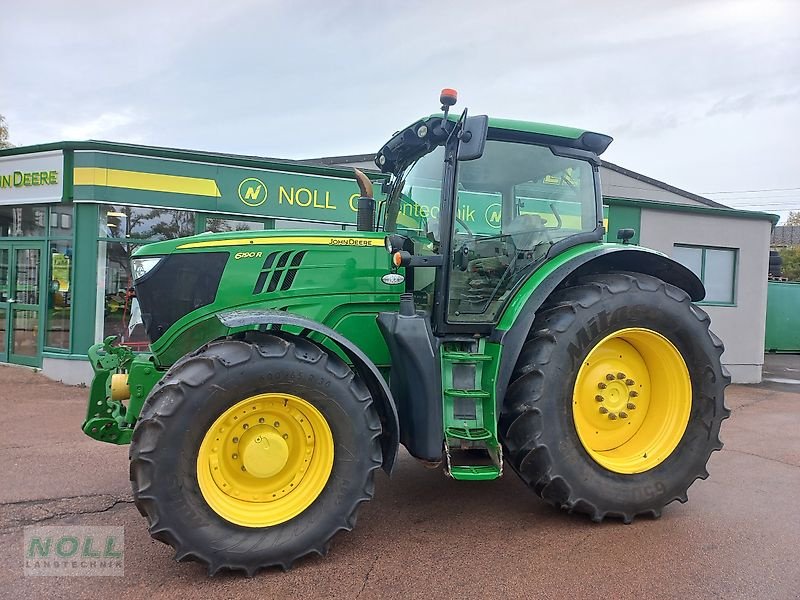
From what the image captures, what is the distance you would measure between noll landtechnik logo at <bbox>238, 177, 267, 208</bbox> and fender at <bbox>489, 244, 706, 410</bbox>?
22.7ft

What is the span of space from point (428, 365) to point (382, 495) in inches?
51.6

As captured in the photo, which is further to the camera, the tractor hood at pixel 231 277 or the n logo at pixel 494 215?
the n logo at pixel 494 215

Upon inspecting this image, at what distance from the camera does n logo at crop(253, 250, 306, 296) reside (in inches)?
151

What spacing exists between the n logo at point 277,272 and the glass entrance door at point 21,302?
785 centimetres

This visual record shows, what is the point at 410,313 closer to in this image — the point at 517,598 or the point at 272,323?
the point at 272,323

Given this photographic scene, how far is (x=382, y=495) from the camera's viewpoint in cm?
443

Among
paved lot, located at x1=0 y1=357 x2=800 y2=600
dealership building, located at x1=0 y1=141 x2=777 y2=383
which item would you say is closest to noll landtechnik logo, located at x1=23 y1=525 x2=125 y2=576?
paved lot, located at x1=0 y1=357 x2=800 y2=600

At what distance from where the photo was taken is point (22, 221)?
10273mm

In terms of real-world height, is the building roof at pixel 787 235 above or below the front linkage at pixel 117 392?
above

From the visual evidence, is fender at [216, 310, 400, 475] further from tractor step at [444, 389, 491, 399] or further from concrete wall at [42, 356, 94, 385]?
concrete wall at [42, 356, 94, 385]

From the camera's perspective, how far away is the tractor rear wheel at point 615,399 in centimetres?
373

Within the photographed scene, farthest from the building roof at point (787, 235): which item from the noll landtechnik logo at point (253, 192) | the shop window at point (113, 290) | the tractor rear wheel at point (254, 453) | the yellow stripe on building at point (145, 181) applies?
the tractor rear wheel at point (254, 453)

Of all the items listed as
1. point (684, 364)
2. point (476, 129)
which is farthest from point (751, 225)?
point (476, 129)

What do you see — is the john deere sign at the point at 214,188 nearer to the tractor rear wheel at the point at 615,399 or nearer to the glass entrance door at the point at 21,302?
the glass entrance door at the point at 21,302
